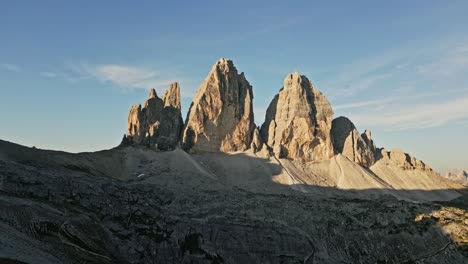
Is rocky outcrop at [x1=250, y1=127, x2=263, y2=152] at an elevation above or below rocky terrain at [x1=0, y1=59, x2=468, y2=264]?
above

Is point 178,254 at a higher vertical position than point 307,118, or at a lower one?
lower

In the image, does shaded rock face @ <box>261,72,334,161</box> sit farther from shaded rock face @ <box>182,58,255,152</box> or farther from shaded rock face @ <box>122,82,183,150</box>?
shaded rock face @ <box>122,82,183,150</box>

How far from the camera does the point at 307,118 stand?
140 m

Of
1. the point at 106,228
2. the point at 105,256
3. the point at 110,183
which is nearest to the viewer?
the point at 105,256

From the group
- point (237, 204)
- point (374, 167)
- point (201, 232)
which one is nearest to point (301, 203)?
point (237, 204)

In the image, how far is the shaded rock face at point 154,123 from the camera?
13100cm

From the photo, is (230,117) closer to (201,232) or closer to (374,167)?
(374,167)

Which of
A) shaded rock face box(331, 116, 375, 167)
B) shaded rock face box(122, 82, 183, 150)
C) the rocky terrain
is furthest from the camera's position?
shaded rock face box(331, 116, 375, 167)

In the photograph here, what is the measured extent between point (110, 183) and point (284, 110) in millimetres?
91031

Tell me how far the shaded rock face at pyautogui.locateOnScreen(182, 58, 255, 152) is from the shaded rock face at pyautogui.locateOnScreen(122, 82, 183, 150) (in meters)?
3.81

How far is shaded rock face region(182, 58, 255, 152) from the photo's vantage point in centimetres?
13325

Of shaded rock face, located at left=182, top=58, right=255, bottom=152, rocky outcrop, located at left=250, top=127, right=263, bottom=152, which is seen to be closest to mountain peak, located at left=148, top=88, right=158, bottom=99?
shaded rock face, located at left=182, top=58, right=255, bottom=152

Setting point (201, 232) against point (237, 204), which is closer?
point (201, 232)

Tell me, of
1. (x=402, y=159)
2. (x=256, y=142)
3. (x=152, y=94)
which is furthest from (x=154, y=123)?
(x=402, y=159)
